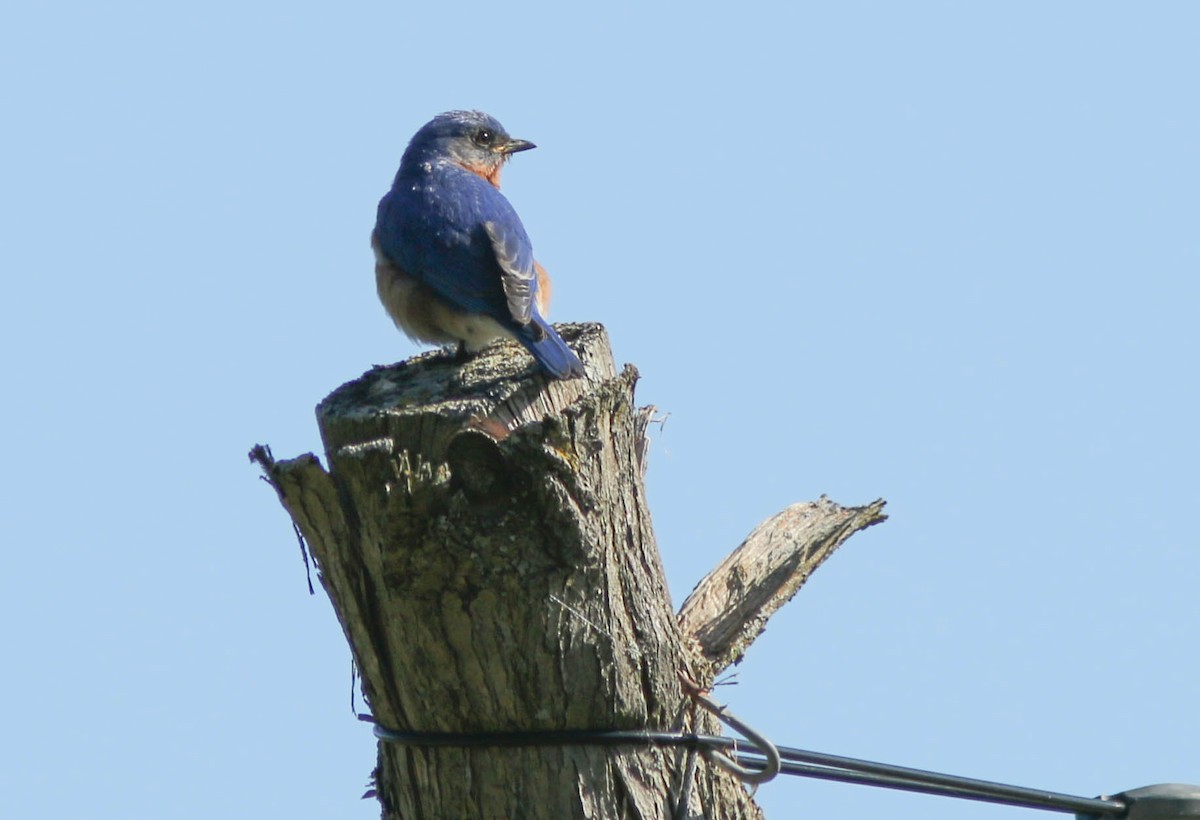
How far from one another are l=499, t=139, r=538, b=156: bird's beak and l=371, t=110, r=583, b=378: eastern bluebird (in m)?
0.77

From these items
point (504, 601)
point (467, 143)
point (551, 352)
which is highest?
point (467, 143)

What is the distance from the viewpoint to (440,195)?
22.9 feet

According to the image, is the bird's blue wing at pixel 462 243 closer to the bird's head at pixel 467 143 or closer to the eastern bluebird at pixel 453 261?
the eastern bluebird at pixel 453 261

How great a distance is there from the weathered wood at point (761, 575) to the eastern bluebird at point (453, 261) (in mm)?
1358

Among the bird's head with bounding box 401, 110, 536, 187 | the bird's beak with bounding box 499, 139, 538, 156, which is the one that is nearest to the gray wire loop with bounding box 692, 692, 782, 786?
the bird's head with bounding box 401, 110, 536, 187

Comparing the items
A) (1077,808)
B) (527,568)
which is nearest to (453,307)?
(527,568)

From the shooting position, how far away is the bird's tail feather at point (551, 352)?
4.52 metres

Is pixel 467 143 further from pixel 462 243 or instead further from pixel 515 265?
pixel 515 265

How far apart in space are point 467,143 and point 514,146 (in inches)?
14.1

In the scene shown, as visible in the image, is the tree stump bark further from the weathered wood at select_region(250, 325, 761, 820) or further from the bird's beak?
the bird's beak

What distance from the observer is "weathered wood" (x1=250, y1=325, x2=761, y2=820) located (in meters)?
3.46

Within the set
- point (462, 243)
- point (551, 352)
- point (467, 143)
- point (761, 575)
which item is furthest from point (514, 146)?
point (761, 575)

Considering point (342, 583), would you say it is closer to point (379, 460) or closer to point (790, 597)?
point (379, 460)

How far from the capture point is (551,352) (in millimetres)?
4699
